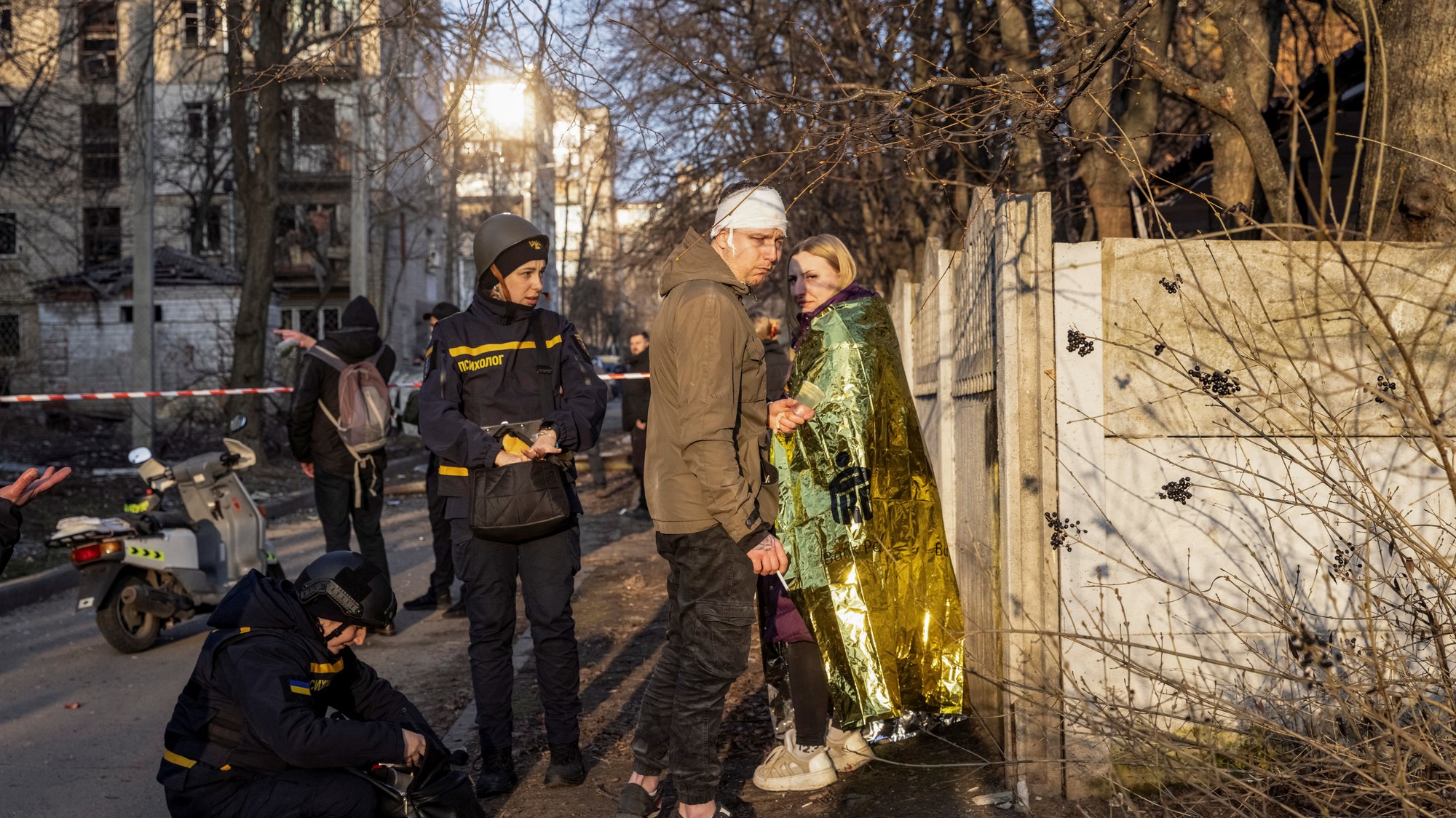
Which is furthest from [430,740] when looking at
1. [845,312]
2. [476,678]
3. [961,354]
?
[961,354]

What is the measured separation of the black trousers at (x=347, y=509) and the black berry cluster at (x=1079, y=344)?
4.95m

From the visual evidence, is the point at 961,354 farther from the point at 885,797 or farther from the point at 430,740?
the point at 430,740

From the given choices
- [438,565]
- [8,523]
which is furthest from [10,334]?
[8,523]

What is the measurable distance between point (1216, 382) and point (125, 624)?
6.47 metres

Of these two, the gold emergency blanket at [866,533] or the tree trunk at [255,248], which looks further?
the tree trunk at [255,248]

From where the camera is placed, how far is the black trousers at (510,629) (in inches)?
191

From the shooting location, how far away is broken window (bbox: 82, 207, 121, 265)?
41.0 metres

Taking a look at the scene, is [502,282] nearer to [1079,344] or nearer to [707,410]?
[707,410]

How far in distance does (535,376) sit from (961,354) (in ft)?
5.54

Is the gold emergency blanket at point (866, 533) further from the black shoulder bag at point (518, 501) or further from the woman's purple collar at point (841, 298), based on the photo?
the black shoulder bag at point (518, 501)

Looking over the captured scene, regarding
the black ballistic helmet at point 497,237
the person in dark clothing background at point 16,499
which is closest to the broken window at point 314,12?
the black ballistic helmet at point 497,237

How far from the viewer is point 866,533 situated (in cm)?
473

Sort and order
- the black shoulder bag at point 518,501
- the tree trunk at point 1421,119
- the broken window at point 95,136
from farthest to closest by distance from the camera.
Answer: the broken window at point 95,136, the black shoulder bag at point 518,501, the tree trunk at point 1421,119

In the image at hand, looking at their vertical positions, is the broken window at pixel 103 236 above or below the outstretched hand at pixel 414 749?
above
